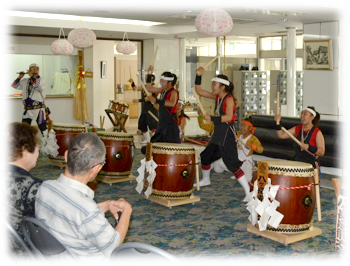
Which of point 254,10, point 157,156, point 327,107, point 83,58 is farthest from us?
point 83,58

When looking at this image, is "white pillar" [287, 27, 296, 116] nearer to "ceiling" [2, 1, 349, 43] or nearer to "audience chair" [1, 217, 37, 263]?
"ceiling" [2, 1, 349, 43]

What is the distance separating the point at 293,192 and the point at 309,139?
972mm

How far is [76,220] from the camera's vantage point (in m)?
2.06

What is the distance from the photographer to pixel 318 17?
7031 mm

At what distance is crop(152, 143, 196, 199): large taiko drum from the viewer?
4805mm

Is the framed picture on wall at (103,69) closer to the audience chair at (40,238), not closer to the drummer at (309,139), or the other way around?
the drummer at (309,139)

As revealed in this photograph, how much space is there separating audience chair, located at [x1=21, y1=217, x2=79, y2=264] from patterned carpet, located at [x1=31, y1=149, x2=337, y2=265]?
1633 mm

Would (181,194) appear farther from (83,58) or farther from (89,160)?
(83,58)

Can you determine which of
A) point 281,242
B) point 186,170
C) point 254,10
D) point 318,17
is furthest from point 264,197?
point 318,17

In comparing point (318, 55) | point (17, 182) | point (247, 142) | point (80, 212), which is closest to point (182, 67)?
point (318, 55)

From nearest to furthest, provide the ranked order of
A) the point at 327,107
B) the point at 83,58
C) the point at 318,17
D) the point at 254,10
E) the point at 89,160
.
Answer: the point at 89,160
the point at 254,10
the point at 318,17
the point at 327,107
the point at 83,58

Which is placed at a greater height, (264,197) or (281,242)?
(264,197)

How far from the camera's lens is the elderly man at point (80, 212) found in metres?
2.06

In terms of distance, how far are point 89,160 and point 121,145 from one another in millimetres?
3585
